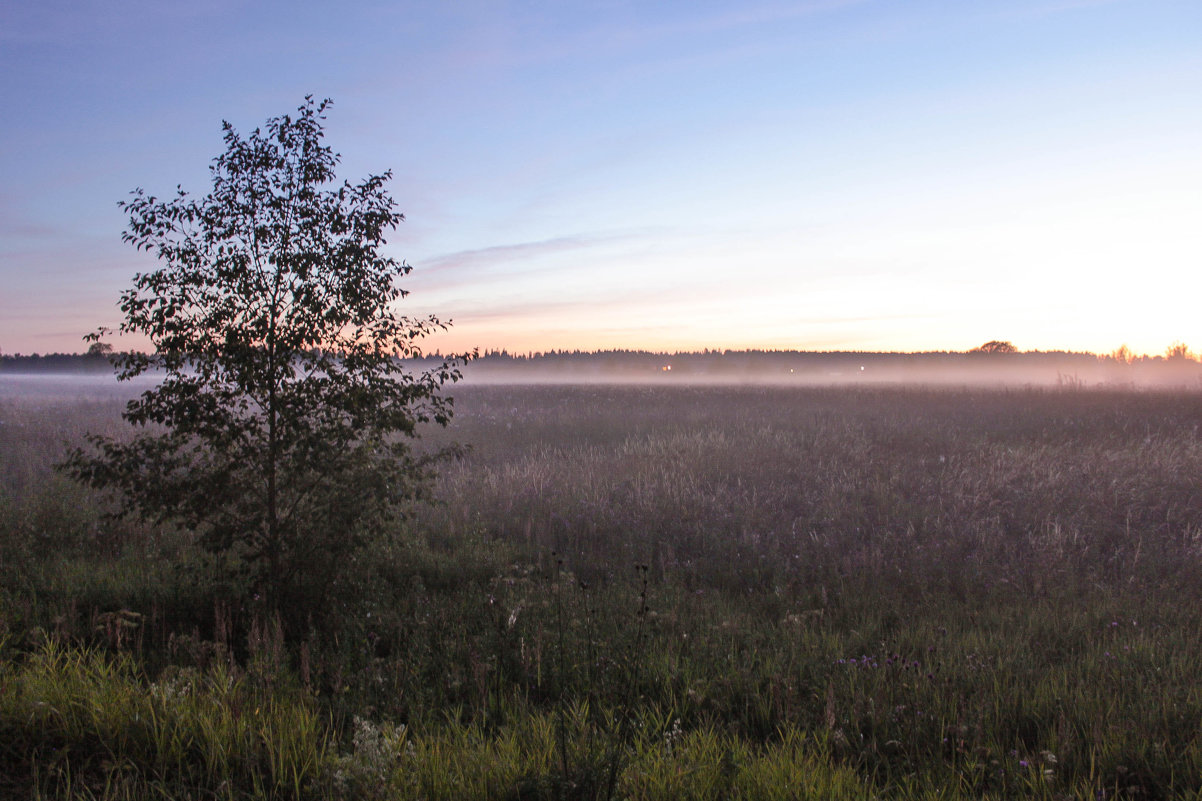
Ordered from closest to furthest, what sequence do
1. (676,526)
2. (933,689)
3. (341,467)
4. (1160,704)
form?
(1160,704) < (933,689) < (341,467) < (676,526)

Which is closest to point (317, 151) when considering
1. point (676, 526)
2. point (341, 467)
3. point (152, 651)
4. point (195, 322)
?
point (195, 322)

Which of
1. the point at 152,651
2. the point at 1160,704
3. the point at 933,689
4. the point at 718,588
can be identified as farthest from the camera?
the point at 718,588

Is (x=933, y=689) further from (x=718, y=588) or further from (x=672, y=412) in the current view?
(x=672, y=412)

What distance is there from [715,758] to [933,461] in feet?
37.0

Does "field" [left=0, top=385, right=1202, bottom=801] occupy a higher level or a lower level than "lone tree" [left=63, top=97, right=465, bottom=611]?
lower

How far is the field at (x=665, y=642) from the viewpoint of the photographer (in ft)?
11.1

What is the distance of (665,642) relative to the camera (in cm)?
562

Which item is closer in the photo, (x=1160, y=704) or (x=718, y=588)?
(x=1160, y=704)

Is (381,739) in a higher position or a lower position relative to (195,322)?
lower

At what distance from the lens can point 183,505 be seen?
578cm

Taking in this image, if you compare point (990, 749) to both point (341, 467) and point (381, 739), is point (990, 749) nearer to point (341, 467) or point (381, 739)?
point (381, 739)

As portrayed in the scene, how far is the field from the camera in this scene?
3.39 meters

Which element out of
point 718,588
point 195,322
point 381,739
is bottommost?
point 718,588

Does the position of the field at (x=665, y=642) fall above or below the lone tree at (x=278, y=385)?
below
